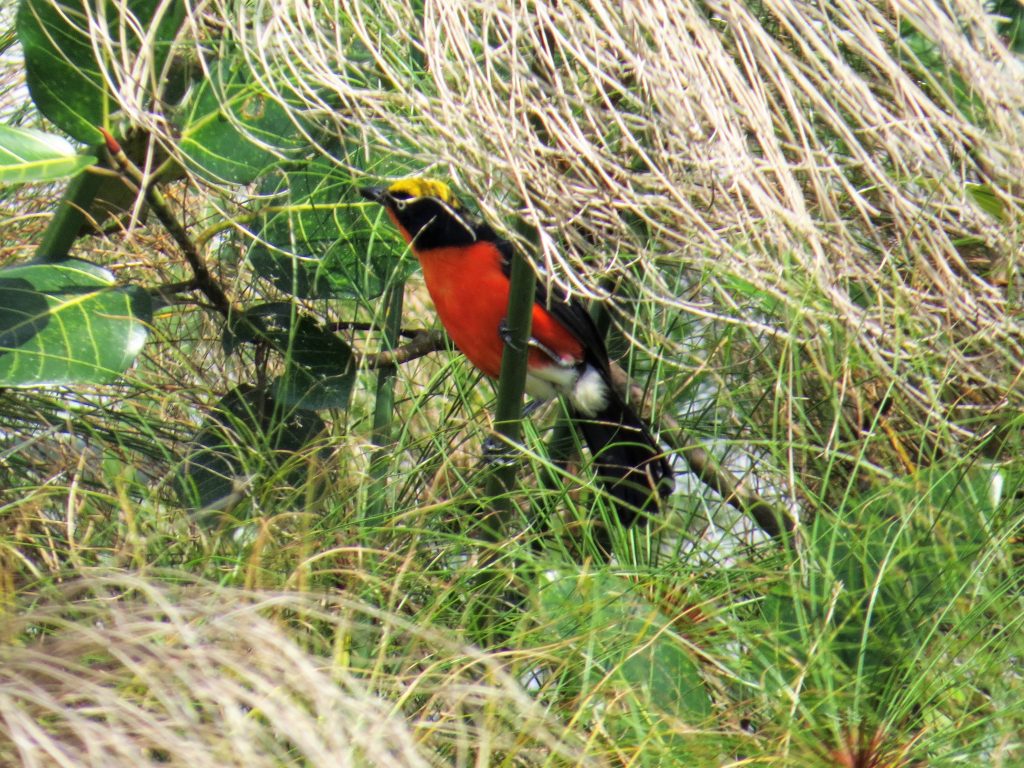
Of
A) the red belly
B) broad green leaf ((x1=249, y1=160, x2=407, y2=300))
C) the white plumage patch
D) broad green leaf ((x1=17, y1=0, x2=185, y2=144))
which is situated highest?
broad green leaf ((x1=17, y1=0, x2=185, y2=144))

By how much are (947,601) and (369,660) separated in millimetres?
465

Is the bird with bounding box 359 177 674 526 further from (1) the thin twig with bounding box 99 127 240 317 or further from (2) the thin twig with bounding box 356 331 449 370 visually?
(1) the thin twig with bounding box 99 127 240 317

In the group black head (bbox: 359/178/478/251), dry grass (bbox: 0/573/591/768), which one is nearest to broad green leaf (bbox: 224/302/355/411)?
black head (bbox: 359/178/478/251)

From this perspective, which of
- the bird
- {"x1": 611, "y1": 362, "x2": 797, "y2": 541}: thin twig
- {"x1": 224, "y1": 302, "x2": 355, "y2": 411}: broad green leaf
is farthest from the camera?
the bird

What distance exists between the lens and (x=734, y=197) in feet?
4.23

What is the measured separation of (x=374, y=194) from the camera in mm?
1602

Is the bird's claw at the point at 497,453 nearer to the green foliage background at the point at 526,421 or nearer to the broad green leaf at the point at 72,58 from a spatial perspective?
the green foliage background at the point at 526,421

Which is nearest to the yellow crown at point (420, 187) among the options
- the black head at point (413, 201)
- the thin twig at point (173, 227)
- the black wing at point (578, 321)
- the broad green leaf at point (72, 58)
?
the black head at point (413, 201)

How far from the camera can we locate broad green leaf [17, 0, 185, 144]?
52.1 inches

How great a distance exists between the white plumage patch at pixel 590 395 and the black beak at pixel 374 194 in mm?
405

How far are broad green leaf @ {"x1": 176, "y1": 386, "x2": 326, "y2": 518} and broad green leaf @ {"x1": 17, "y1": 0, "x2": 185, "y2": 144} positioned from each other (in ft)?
1.12

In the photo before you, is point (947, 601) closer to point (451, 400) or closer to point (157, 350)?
point (451, 400)

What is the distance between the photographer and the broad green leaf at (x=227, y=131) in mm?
1356

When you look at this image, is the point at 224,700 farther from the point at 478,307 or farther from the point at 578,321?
the point at 578,321
